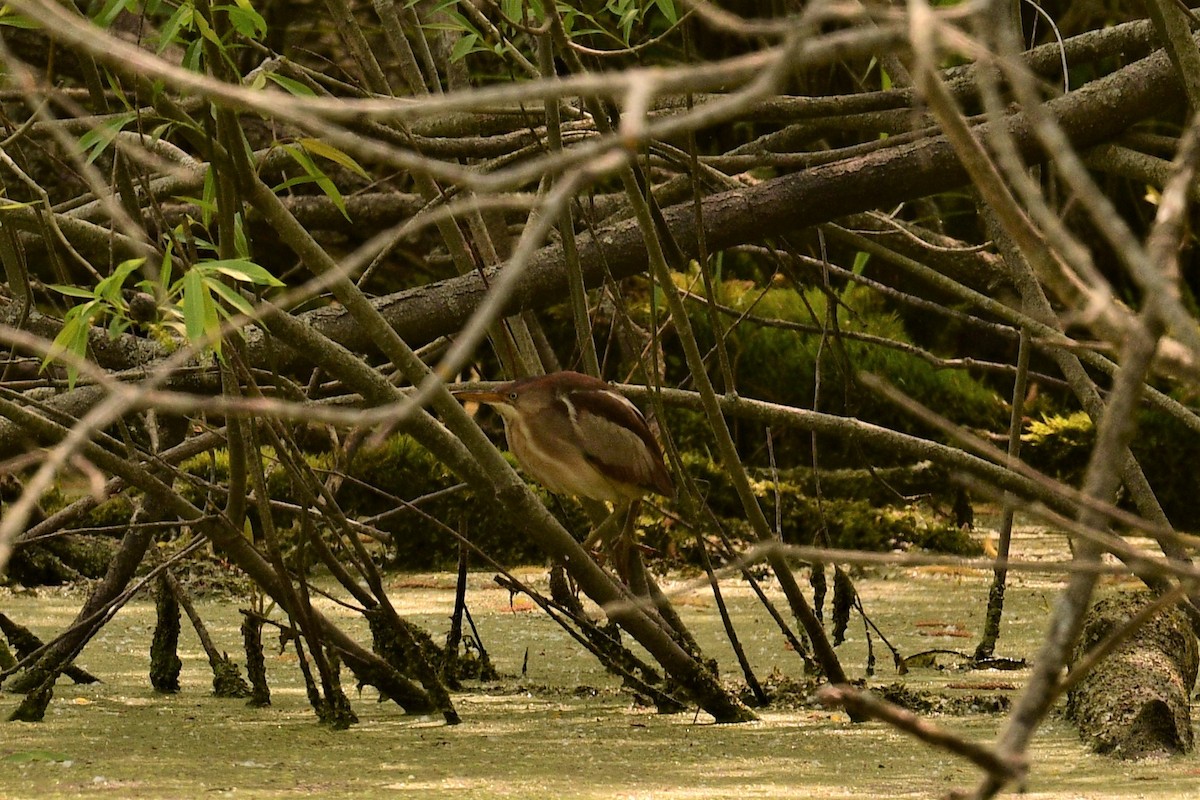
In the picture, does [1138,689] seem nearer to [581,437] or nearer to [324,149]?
[581,437]

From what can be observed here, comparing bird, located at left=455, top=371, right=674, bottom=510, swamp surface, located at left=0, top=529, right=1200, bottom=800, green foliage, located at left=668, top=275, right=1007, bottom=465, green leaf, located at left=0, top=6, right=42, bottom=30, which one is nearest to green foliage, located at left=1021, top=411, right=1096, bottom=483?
green foliage, located at left=668, top=275, right=1007, bottom=465

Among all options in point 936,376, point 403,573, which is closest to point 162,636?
point 403,573

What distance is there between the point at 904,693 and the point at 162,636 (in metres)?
1.49

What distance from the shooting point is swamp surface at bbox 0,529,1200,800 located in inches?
91.7

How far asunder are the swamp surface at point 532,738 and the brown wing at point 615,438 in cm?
47

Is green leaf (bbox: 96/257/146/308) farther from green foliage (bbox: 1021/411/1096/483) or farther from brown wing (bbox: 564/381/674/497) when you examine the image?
green foliage (bbox: 1021/411/1096/483)

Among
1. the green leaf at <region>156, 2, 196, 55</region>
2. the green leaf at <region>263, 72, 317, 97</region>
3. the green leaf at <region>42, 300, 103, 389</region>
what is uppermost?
the green leaf at <region>156, 2, 196, 55</region>

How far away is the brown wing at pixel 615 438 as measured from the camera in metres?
2.86

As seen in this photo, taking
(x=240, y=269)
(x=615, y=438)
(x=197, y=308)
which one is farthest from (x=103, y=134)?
(x=615, y=438)

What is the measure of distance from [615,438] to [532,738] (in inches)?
21.7

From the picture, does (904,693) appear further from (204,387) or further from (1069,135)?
(204,387)

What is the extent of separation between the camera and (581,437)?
9.32 feet

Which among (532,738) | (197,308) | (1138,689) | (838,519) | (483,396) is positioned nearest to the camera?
(197,308)

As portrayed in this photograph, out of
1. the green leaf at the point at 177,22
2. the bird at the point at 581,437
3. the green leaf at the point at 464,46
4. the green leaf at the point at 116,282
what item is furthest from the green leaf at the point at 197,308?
the green leaf at the point at 464,46
